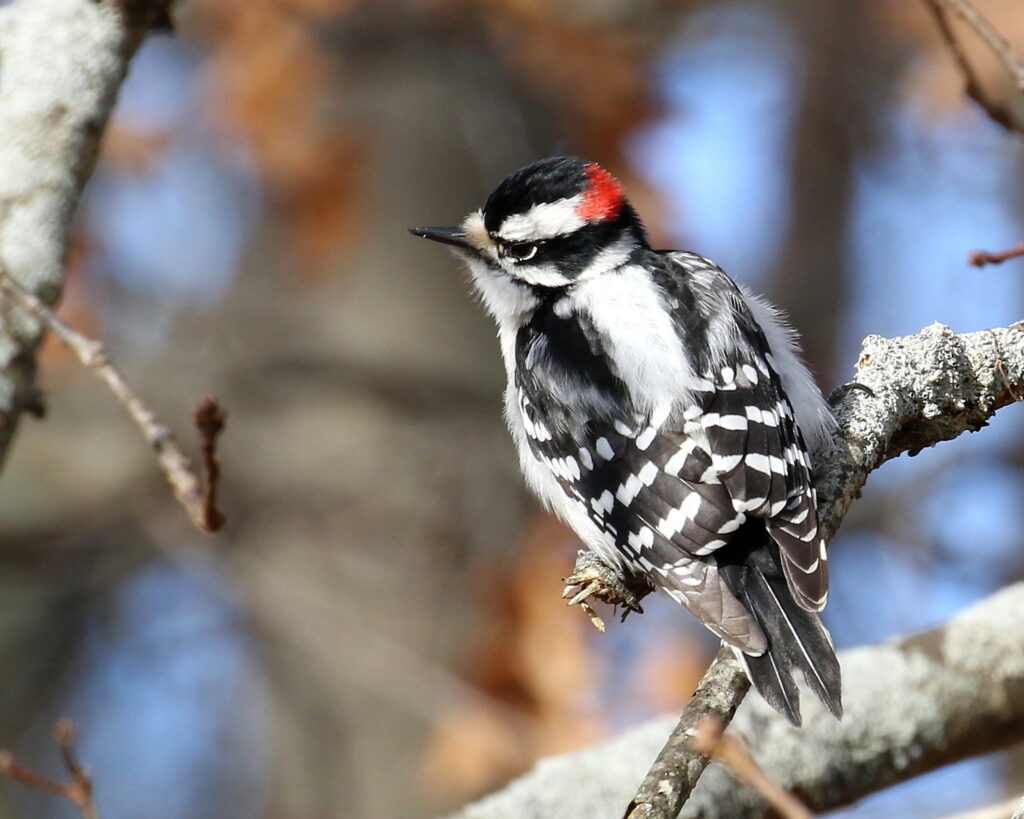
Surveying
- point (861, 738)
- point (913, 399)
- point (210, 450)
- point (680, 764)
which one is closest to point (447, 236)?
point (913, 399)

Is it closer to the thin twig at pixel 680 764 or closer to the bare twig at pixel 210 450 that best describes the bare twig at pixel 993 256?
the thin twig at pixel 680 764

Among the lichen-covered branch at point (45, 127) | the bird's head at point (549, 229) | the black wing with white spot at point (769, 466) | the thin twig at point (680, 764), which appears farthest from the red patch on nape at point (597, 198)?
the thin twig at point (680, 764)

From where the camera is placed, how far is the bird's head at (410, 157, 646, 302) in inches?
140

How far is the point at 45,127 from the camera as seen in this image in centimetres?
268

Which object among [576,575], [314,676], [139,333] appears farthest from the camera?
[139,333]

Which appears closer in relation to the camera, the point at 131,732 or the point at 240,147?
the point at 240,147

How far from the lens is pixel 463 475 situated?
5.85 metres

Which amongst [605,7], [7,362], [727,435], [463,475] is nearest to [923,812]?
[463,475]

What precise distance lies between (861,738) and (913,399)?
34.2 inches

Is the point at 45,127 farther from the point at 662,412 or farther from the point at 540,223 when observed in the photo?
the point at 662,412

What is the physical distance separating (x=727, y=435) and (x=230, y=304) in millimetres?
4625

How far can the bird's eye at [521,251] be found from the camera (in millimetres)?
3596

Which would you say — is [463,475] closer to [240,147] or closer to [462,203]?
[462,203]

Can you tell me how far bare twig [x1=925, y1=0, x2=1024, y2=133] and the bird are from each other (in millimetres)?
801
